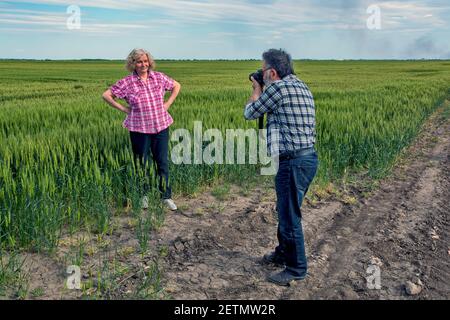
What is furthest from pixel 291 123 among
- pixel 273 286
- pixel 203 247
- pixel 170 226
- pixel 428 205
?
pixel 428 205

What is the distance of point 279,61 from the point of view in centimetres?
327

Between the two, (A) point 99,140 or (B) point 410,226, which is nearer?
(B) point 410,226

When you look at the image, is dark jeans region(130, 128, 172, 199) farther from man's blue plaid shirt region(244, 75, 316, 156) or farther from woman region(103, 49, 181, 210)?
man's blue plaid shirt region(244, 75, 316, 156)

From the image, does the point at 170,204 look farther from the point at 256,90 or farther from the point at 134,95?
the point at 256,90

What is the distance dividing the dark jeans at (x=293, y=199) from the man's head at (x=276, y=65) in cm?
58

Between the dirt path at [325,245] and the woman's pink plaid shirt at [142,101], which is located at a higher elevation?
the woman's pink plaid shirt at [142,101]

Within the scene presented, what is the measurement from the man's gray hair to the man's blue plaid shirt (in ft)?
0.16

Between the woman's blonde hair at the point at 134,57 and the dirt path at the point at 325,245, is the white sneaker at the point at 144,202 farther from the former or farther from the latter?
the woman's blonde hair at the point at 134,57

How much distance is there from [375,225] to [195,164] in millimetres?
2196

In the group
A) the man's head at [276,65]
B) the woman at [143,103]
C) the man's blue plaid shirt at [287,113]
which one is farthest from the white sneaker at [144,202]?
the man's head at [276,65]

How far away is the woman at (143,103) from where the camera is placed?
186 inches
